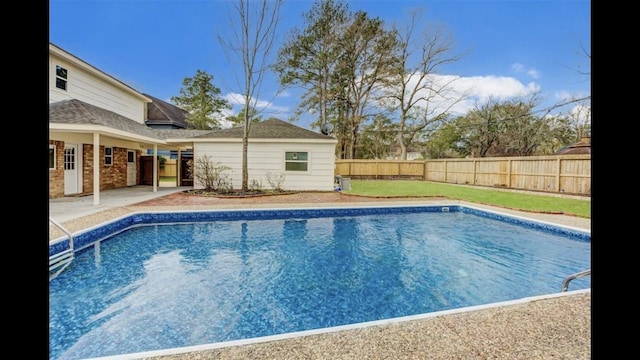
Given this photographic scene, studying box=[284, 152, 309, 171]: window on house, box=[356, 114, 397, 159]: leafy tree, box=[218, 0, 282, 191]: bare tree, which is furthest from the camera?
box=[356, 114, 397, 159]: leafy tree

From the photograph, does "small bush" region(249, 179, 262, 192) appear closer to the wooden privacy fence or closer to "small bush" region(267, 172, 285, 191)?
"small bush" region(267, 172, 285, 191)

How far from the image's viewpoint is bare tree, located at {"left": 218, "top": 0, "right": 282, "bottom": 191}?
12781 mm

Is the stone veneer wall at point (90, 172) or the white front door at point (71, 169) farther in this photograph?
Answer: the white front door at point (71, 169)

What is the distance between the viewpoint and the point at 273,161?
46.8ft

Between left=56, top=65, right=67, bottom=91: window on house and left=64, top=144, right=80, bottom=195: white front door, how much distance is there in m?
2.14

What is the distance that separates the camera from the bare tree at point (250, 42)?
12.8 m

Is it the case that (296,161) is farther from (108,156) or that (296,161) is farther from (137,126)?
(108,156)

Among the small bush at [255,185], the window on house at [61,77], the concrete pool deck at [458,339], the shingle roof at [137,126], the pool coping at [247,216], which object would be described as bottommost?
the concrete pool deck at [458,339]

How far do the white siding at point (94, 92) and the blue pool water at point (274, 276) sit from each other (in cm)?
661

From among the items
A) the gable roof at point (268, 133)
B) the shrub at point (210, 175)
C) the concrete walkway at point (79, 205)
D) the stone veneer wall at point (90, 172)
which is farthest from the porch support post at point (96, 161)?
the gable roof at point (268, 133)

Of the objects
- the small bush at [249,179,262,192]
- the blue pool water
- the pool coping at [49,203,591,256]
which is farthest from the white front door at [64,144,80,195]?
the small bush at [249,179,262,192]

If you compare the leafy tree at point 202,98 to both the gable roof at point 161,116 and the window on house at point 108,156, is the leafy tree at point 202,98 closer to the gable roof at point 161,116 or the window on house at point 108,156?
the gable roof at point 161,116
